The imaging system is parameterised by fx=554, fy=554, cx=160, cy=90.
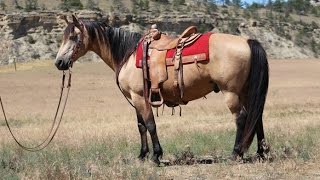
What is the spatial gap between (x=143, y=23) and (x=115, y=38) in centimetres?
10015

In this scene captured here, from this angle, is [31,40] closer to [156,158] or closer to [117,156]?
[117,156]

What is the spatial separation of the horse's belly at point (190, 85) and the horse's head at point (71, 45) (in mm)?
1701

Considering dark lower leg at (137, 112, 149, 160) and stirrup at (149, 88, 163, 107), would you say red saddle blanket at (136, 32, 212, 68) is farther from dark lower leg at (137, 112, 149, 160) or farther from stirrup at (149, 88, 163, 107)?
dark lower leg at (137, 112, 149, 160)

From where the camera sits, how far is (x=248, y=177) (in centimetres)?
717

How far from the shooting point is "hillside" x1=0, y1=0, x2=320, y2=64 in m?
93.2

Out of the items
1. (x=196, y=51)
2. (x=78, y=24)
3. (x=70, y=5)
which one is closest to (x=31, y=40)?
(x=70, y=5)

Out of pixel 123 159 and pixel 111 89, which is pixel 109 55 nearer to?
pixel 123 159

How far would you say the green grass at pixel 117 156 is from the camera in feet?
23.7

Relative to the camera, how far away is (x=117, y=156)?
901 cm

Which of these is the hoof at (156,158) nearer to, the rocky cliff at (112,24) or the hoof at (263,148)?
the hoof at (263,148)

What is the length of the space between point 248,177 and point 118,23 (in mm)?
99012

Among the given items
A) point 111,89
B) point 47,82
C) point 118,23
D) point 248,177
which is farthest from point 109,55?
point 118,23

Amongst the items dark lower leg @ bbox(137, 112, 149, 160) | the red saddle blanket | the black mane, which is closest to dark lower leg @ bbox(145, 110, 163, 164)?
dark lower leg @ bbox(137, 112, 149, 160)

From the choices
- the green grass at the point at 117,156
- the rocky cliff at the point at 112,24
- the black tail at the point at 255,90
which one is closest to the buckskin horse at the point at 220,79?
the black tail at the point at 255,90
